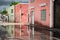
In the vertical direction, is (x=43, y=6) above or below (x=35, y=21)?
above

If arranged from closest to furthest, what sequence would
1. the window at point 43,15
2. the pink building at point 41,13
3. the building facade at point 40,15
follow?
the building facade at point 40,15, the pink building at point 41,13, the window at point 43,15

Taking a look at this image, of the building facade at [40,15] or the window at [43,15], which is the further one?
the window at [43,15]

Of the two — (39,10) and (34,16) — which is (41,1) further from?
(34,16)

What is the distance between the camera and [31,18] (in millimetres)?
37500

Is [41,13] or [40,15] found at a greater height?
[41,13]

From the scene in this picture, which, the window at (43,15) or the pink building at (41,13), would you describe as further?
the window at (43,15)

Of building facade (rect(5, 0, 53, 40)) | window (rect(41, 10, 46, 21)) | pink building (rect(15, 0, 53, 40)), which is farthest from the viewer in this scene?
window (rect(41, 10, 46, 21))

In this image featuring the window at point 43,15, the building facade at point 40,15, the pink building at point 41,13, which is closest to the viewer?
the building facade at point 40,15

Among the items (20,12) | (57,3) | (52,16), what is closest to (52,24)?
(52,16)

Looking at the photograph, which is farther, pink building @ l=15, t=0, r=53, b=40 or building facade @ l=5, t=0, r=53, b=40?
pink building @ l=15, t=0, r=53, b=40

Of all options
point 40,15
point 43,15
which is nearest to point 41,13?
point 40,15

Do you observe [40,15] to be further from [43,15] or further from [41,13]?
[43,15]

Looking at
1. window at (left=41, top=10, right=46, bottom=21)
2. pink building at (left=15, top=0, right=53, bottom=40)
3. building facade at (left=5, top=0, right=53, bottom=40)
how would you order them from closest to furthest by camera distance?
building facade at (left=5, top=0, right=53, bottom=40) < pink building at (left=15, top=0, right=53, bottom=40) < window at (left=41, top=10, right=46, bottom=21)

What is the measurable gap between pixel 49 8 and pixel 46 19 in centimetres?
195
